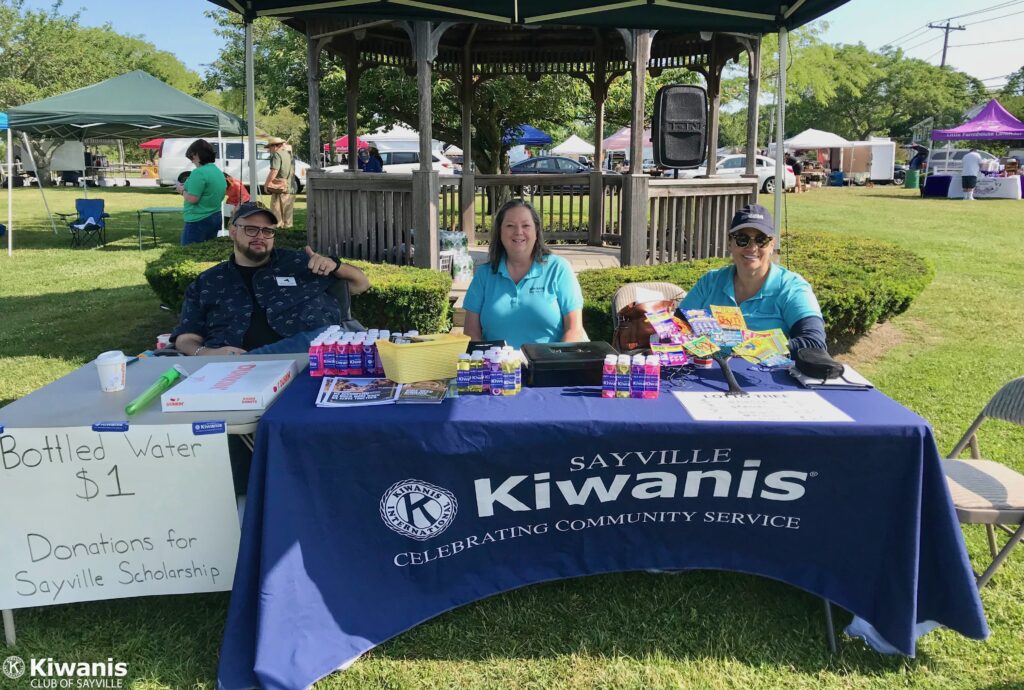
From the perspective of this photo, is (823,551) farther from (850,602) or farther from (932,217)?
(932,217)

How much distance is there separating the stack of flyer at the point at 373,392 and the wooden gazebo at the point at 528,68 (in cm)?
267

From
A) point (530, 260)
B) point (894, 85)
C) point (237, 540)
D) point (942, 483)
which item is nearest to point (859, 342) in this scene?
point (530, 260)

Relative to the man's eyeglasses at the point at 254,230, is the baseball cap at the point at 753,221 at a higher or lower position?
higher

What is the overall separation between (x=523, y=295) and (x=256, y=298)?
54.7 inches

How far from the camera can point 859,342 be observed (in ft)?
21.8

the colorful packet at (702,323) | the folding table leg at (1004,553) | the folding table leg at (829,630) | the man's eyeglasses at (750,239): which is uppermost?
the man's eyeglasses at (750,239)

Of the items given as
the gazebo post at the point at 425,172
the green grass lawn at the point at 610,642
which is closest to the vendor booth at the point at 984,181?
the gazebo post at the point at 425,172

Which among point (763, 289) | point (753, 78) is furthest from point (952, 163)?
point (763, 289)

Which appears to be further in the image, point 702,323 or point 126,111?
point 126,111

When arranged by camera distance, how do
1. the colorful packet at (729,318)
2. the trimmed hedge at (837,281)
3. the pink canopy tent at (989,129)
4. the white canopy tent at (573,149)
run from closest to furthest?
the colorful packet at (729,318) < the trimmed hedge at (837,281) < the pink canopy tent at (989,129) < the white canopy tent at (573,149)

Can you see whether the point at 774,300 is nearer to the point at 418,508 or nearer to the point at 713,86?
the point at 418,508

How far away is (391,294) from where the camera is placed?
6.03m

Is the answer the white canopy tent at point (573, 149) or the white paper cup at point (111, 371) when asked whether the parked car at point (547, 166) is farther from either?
the white paper cup at point (111, 371)

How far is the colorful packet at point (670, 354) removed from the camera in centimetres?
283
